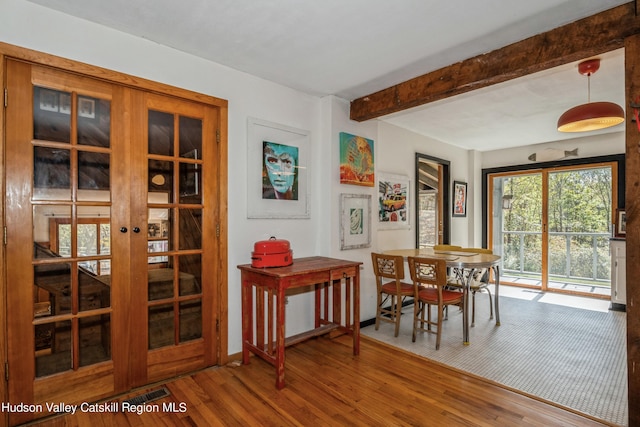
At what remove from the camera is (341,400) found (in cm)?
221

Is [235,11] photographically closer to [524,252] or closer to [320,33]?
[320,33]

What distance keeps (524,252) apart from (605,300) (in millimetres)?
1334

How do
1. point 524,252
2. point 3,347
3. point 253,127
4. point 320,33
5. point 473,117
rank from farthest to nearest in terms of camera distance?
1. point 524,252
2. point 473,117
3. point 253,127
4. point 320,33
5. point 3,347

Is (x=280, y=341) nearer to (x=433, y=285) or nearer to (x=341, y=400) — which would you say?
(x=341, y=400)

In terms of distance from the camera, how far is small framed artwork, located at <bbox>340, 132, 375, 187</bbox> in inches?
140

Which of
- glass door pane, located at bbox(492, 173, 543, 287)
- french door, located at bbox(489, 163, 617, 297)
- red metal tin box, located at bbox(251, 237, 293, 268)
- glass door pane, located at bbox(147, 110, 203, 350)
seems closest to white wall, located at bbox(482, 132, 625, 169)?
french door, located at bbox(489, 163, 617, 297)

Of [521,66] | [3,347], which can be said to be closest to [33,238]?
[3,347]

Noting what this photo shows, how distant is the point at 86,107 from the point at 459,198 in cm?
561

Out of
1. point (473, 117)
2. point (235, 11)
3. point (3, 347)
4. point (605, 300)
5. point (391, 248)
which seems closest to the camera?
point (3, 347)

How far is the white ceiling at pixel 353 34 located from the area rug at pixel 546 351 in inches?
101

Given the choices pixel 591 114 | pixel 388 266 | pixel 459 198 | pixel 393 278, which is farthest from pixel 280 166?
pixel 459 198

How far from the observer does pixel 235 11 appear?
6.68 ft

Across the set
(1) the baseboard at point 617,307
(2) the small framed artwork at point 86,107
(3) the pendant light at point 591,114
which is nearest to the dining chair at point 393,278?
(3) the pendant light at point 591,114

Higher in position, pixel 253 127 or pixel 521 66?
pixel 521 66
